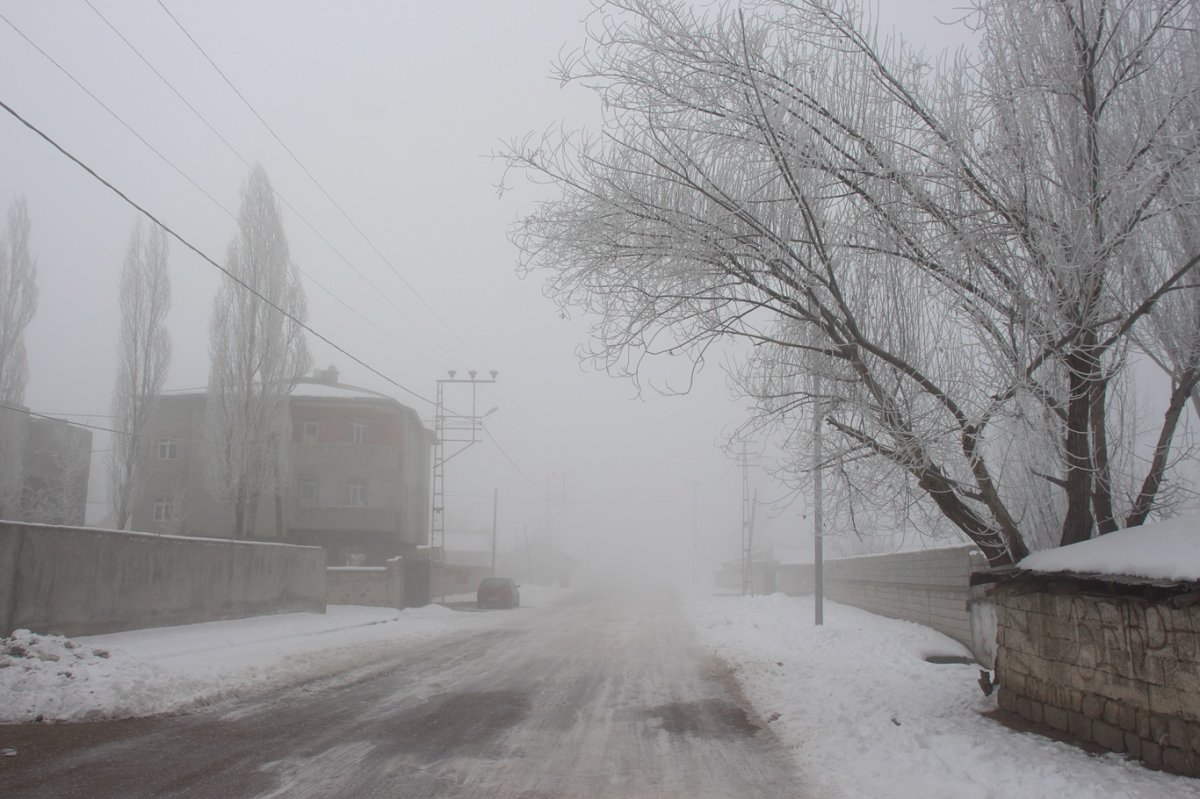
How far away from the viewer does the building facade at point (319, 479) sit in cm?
3628

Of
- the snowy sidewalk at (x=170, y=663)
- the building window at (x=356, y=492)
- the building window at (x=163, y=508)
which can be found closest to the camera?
the snowy sidewalk at (x=170, y=663)

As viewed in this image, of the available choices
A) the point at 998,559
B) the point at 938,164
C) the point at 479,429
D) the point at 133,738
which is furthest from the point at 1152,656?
the point at 479,429

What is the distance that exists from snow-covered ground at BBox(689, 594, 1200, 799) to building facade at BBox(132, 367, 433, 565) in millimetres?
27278

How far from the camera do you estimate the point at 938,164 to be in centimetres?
702

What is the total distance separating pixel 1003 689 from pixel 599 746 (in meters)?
3.69

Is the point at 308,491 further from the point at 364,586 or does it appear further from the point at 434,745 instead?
the point at 434,745

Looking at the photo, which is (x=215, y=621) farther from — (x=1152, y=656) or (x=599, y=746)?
(x=1152, y=656)

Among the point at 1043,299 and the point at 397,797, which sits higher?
the point at 1043,299

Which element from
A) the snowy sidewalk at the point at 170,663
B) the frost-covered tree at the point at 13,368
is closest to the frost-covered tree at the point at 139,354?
the frost-covered tree at the point at 13,368

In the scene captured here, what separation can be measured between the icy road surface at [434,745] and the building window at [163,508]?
1112 inches

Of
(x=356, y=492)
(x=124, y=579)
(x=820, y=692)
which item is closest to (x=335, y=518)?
(x=356, y=492)

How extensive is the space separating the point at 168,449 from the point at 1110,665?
126 feet

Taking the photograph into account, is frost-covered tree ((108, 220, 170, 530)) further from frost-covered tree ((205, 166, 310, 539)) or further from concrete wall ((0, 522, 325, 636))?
concrete wall ((0, 522, 325, 636))

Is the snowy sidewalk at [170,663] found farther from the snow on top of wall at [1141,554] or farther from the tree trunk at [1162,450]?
the tree trunk at [1162,450]
